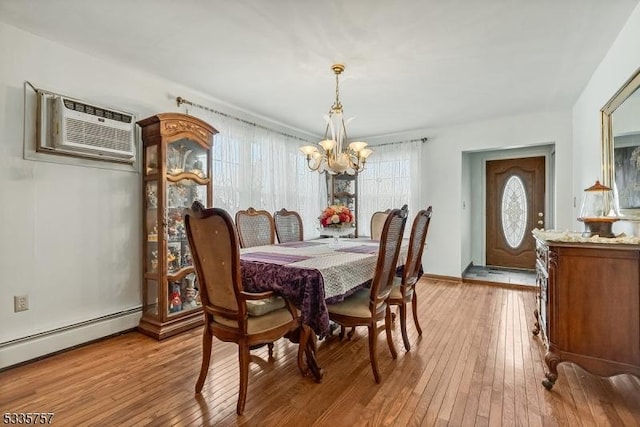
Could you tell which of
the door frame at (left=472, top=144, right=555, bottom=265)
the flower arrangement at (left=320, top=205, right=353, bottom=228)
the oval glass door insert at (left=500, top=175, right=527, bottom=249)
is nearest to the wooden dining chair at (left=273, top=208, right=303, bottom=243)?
the flower arrangement at (left=320, top=205, right=353, bottom=228)

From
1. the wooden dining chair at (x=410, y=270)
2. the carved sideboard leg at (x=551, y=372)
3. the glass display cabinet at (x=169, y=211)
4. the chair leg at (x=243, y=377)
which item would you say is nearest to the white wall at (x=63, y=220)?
the glass display cabinet at (x=169, y=211)

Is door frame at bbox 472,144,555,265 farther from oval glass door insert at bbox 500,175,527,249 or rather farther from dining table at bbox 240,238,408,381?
dining table at bbox 240,238,408,381

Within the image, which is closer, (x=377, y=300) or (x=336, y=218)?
(x=377, y=300)

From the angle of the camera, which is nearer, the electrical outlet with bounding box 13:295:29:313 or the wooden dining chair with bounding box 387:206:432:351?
the electrical outlet with bounding box 13:295:29:313

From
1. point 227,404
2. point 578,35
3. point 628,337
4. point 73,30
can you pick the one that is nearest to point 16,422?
point 227,404

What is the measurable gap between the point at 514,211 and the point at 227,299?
5440 mm

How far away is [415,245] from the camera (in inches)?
98.3

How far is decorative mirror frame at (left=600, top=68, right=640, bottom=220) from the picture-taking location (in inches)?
82.6

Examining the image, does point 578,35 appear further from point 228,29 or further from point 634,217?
point 228,29

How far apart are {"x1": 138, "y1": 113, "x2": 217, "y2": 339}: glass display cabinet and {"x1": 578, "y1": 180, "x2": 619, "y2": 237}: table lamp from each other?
3006mm

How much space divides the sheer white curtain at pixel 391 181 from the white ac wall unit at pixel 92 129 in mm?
3583

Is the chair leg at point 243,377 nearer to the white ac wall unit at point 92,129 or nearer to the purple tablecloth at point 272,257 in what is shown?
the purple tablecloth at point 272,257

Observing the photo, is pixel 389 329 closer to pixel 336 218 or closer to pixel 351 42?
pixel 336 218

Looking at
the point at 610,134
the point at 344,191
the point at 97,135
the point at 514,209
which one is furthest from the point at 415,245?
the point at 514,209
